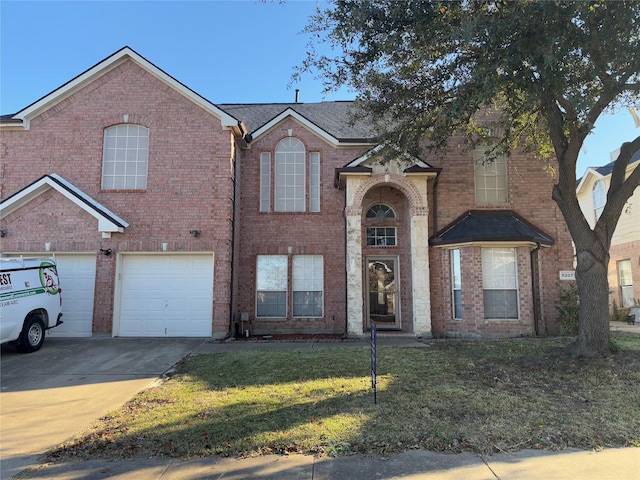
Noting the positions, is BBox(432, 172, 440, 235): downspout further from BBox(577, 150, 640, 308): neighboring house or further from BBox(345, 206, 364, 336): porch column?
BBox(577, 150, 640, 308): neighboring house

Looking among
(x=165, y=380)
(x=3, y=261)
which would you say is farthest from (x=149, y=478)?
(x=3, y=261)

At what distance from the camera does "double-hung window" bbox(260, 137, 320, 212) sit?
13.1 metres

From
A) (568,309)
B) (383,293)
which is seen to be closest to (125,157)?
(383,293)

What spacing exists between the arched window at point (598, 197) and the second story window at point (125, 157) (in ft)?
65.4

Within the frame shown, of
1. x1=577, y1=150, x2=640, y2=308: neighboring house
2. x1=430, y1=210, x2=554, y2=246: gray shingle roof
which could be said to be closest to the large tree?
x1=430, y1=210, x2=554, y2=246: gray shingle roof

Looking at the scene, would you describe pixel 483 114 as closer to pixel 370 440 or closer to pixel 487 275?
pixel 487 275

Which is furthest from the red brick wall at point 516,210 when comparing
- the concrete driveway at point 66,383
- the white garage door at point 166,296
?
the concrete driveway at point 66,383

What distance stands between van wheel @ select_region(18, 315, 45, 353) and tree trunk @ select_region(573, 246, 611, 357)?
11337mm

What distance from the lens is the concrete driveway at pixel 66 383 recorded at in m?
4.78

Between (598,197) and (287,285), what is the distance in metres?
16.6

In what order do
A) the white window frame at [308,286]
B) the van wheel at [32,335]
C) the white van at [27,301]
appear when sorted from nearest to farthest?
1. the white van at [27,301]
2. the van wheel at [32,335]
3. the white window frame at [308,286]

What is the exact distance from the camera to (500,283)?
1158 centimetres

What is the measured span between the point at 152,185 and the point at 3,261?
405 centimetres

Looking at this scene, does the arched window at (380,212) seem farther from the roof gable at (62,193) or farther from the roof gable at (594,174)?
the roof gable at (594,174)
